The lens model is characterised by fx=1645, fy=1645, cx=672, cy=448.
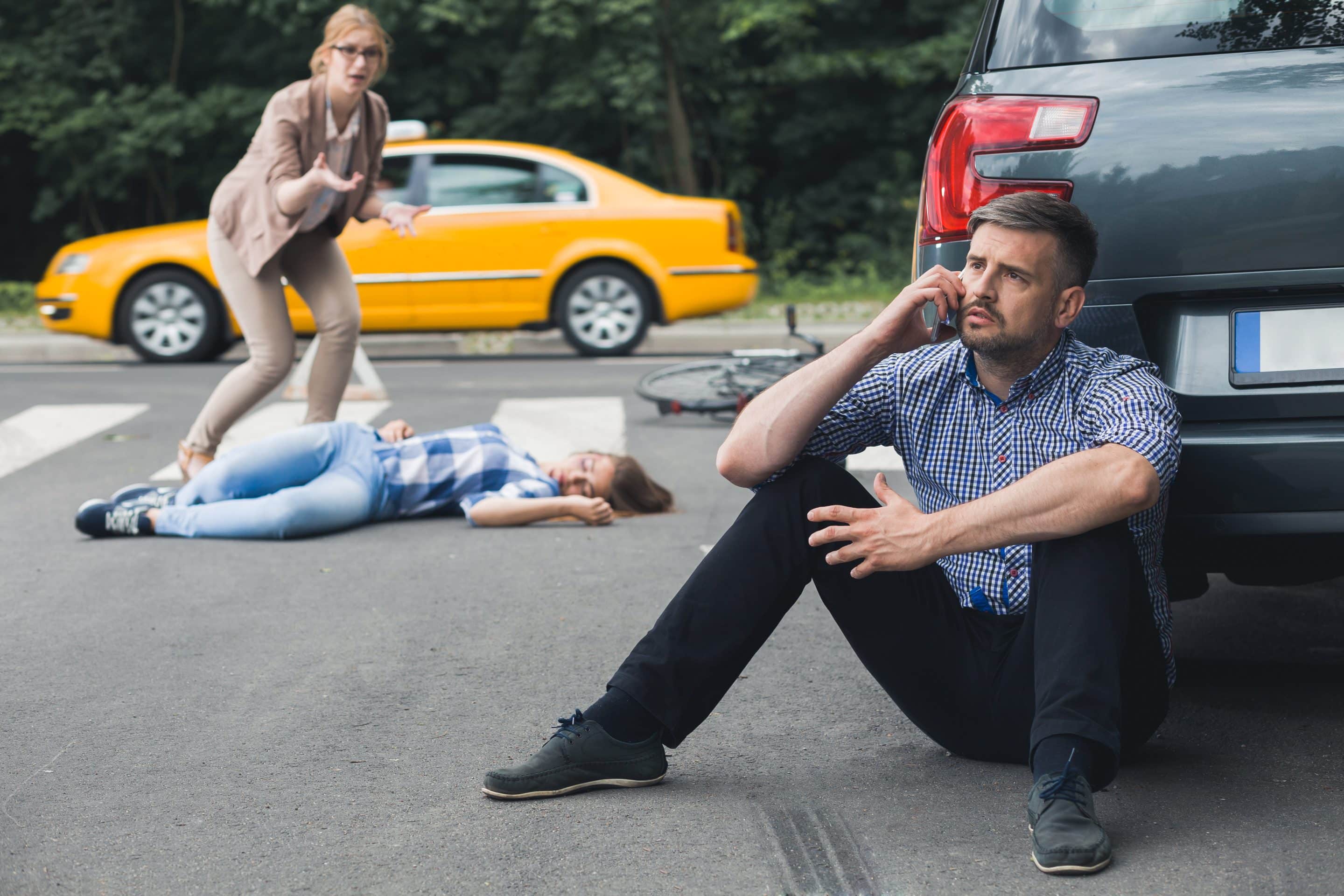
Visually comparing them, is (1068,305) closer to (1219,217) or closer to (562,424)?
(1219,217)

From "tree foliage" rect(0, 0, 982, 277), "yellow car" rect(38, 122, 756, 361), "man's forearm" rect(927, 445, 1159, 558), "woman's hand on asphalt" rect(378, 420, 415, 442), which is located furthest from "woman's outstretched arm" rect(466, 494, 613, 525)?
"tree foliage" rect(0, 0, 982, 277)

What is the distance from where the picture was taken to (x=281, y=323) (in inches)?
265

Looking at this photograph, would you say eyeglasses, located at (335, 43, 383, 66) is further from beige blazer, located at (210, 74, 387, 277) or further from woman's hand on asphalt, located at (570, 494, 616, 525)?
woman's hand on asphalt, located at (570, 494, 616, 525)

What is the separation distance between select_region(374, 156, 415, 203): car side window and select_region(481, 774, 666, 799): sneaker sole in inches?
391

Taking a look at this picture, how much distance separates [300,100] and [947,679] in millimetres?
4477

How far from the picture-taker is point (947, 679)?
3.05m

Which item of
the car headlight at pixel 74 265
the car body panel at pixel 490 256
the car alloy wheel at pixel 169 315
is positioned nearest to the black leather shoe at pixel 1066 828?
the car body panel at pixel 490 256

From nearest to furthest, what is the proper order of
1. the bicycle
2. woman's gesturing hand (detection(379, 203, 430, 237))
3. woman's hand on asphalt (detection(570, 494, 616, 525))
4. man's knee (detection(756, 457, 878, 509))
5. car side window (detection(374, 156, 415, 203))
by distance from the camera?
man's knee (detection(756, 457, 878, 509)) → woman's hand on asphalt (detection(570, 494, 616, 525)) → woman's gesturing hand (detection(379, 203, 430, 237)) → the bicycle → car side window (detection(374, 156, 415, 203))

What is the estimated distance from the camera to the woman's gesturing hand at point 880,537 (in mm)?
2873

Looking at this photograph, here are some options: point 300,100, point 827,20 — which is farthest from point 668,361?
point 827,20

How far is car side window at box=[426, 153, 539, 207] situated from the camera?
502 inches

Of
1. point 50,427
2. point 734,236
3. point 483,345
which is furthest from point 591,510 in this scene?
point 483,345

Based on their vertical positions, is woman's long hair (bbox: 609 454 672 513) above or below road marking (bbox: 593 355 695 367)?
above

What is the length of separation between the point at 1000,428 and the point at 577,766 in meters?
1.00
